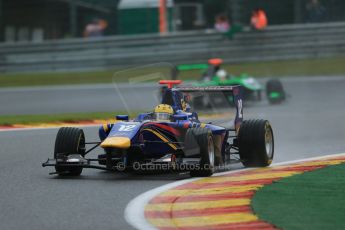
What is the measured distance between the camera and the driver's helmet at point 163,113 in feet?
34.4

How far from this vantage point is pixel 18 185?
9273 mm

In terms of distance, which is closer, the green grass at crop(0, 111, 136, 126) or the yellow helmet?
the yellow helmet

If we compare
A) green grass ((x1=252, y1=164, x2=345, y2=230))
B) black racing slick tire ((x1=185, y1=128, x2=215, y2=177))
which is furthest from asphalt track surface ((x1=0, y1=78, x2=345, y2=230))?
green grass ((x1=252, y1=164, x2=345, y2=230))

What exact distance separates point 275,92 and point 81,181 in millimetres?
11742

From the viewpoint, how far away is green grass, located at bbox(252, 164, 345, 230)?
6.97m

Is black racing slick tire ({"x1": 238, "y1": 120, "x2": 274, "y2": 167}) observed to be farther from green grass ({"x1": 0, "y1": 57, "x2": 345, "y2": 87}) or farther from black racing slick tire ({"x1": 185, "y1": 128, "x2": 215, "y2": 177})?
green grass ({"x1": 0, "y1": 57, "x2": 345, "y2": 87})

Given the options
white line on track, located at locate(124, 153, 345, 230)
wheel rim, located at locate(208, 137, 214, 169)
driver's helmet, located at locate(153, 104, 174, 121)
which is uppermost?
driver's helmet, located at locate(153, 104, 174, 121)

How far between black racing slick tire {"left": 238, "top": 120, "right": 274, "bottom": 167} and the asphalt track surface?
1.18 ft

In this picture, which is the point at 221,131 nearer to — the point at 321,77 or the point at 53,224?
the point at 53,224

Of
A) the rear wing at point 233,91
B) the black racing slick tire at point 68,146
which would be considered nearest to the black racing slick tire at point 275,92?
the rear wing at point 233,91

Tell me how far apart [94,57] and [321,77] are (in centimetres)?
645

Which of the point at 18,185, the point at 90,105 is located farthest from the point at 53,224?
the point at 90,105

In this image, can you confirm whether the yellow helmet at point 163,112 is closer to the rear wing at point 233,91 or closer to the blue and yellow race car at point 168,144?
the blue and yellow race car at point 168,144

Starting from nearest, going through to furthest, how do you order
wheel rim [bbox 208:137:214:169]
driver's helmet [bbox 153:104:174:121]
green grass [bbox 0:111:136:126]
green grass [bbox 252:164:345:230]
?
1. green grass [bbox 252:164:345:230]
2. wheel rim [bbox 208:137:214:169]
3. driver's helmet [bbox 153:104:174:121]
4. green grass [bbox 0:111:136:126]
